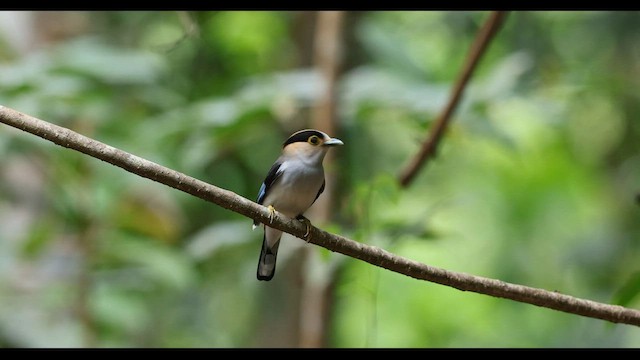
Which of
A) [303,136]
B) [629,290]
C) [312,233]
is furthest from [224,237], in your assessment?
[629,290]

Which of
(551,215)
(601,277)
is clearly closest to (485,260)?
(551,215)

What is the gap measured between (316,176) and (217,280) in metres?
3.00

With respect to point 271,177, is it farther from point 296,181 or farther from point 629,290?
point 629,290

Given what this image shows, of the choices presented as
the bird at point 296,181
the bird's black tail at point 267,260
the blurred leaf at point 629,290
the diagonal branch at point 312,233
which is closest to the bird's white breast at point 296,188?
the bird at point 296,181

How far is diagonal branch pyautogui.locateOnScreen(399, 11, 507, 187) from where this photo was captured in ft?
10.2

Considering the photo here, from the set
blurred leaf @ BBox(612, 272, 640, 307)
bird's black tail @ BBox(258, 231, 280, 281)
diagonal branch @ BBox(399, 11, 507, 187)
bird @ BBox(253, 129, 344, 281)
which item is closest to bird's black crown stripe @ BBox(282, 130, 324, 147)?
bird @ BBox(253, 129, 344, 281)

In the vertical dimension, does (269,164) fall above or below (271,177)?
above

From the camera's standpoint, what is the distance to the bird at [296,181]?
2207mm

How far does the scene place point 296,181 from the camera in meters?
2.21

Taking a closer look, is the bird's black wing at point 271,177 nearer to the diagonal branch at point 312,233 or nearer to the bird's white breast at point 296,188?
the bird's white breast at point 296,188

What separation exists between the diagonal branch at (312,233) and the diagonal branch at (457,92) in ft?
4.45

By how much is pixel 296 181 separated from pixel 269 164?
Result: 195 cm

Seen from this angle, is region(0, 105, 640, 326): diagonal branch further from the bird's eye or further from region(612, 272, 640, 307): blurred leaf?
the bird's eye
